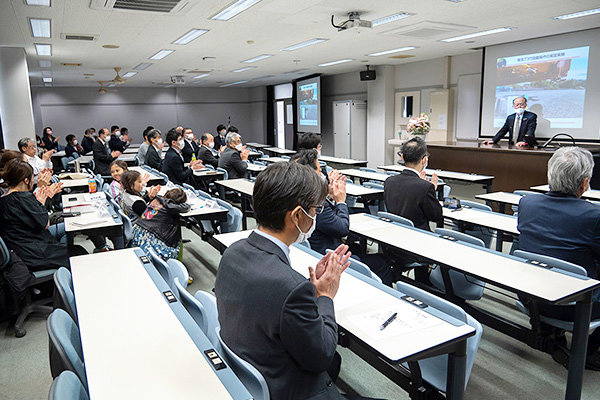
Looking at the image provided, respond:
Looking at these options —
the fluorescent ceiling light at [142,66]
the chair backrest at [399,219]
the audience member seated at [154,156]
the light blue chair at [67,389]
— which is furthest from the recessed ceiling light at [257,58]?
the light blue chair at [67,389]

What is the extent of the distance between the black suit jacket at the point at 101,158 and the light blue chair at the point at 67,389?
8.05 meters

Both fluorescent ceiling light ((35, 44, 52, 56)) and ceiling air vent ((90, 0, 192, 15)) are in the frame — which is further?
fluorescent ceiling light ((35, 44, 52, 56))

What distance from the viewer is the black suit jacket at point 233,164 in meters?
6.94

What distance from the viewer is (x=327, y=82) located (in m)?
15.1

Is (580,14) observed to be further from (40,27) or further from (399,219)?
(40,27)

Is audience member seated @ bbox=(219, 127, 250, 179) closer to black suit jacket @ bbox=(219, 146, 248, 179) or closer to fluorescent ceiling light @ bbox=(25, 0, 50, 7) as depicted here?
black suit jacket @ bbox=(219, 146, 248, 179)

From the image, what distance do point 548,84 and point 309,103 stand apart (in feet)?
27.3

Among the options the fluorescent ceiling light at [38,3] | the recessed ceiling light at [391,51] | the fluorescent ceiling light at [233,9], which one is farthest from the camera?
the recessed ceiling light at [391,51]

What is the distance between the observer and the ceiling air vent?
4957 millimetres

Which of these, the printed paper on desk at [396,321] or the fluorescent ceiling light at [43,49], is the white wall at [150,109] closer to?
the fluorescent ceiling light at [43,49]

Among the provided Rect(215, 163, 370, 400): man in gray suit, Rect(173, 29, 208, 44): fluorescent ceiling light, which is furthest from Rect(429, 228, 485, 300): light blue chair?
Rect(173, 29, 208, 44): fluorescent ceiling light

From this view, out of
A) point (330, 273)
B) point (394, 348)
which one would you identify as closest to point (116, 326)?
point (330, 273)

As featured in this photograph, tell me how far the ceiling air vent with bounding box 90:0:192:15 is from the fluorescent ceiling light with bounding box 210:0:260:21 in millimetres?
501

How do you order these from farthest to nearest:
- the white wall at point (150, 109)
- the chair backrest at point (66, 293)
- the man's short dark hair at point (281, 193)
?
the white wall at point (150, 109)
the chair backrest at point (66, 293)
the man's short dark hair at point (281, 193)
